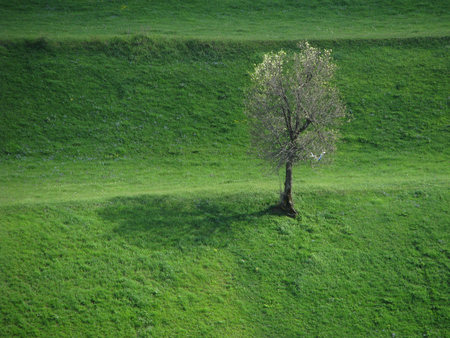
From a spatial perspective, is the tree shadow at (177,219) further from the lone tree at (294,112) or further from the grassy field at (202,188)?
the lone tree at (294,112)

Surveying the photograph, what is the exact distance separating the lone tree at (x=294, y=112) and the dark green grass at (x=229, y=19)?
28492 millimetres

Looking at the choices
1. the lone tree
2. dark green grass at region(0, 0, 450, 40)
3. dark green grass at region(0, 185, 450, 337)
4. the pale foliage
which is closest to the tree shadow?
dark green grass at region(0, 185, 450, 337)

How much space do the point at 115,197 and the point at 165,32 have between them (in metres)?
35.6

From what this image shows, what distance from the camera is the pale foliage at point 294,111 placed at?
95.1 feet

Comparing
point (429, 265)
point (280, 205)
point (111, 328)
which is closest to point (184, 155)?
point (280, 205)

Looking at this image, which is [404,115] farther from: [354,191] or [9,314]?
[9,314]

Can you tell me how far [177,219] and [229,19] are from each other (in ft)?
156

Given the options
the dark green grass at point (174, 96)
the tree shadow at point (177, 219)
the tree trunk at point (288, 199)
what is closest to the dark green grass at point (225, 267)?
the tree shadow at point (177, 219)

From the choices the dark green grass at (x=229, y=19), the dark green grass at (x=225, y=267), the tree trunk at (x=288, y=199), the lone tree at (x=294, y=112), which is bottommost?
the dark green grass at (x=225, y=267)

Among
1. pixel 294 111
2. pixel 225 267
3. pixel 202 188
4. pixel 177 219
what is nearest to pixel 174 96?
pixel 202 188

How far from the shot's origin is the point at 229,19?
64.4m

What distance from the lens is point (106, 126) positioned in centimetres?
4231

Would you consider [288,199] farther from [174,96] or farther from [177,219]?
[174,96]

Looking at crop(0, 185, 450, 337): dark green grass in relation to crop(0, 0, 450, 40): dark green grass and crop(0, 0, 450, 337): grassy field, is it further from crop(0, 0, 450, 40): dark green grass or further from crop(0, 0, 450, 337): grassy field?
crop(0, 0, 450, 40): dark green grass
